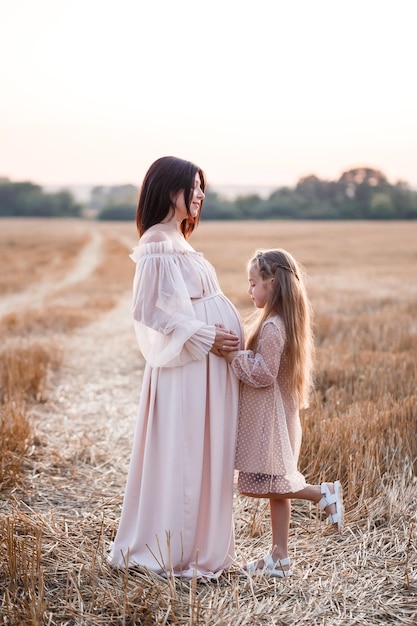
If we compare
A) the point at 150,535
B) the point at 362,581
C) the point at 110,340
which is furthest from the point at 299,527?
the point at 110,340

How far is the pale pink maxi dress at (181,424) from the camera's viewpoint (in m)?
3.30

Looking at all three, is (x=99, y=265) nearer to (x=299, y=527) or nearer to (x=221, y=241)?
(x=221, y=241)

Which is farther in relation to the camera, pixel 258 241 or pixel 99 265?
pixel 258 241

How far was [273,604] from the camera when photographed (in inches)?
125

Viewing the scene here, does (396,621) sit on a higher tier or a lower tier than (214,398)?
lower

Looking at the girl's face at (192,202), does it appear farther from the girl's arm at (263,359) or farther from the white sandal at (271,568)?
the white sandal at (271,568)

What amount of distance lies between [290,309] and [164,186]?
0.84m

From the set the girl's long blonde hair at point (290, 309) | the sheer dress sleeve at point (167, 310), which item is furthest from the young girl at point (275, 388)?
the sheer dress sleeve at point (167, 310)

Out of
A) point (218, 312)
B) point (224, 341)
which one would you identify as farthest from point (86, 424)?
point (224, 341)

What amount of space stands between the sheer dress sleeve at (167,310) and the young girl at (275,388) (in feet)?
0.63

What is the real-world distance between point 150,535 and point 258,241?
4072 centimetres

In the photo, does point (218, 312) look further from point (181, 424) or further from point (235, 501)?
point (235, 501)

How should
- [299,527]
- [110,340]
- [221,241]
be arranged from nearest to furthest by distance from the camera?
[299,527] < [110,340] < [221,241]

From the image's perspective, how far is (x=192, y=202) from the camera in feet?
11.3
